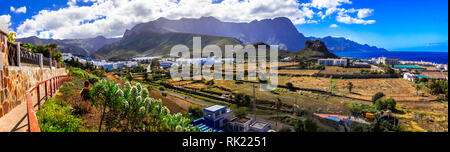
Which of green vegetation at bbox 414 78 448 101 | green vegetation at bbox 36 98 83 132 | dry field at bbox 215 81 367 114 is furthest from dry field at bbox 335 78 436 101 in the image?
green vegetation at bbox 36 98 83 132

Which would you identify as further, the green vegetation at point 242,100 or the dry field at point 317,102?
the green vegetation at point 242,100

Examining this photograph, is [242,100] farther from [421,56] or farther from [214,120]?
[421,56]

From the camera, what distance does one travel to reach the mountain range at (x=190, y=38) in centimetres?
9069

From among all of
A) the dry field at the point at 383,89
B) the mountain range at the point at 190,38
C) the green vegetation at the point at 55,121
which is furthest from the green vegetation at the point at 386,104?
the mountain range at the point at 190,38

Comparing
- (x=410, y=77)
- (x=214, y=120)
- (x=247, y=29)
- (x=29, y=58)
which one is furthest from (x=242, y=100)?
(x=247, y=29)

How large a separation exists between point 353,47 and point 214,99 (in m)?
128

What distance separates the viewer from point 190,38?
96938 millimetres

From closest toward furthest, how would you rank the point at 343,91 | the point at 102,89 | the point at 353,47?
the point at 102,89
the point at 343,91
the point at 353,47

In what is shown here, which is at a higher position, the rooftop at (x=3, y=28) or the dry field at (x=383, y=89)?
the rooftop at (x=3, y=28)

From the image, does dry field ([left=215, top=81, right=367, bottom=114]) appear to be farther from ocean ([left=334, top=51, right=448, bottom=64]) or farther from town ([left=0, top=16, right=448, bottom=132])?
ocean ([left=334, top=51, right=448, bottom=64])

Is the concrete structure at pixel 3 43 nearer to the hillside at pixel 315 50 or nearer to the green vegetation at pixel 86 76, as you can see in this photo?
the green vegetation at pixel 86 76
